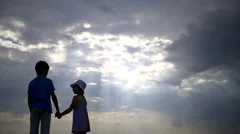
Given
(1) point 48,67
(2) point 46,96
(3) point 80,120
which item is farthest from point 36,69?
(3) point 80,120

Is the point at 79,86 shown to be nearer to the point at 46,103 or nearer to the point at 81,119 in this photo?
the point at 81,119

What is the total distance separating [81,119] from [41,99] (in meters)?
1.99

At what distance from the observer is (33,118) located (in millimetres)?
9727

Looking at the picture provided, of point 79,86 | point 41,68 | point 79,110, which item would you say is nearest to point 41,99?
point 41,68

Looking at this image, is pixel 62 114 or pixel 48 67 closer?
pixel 48 67

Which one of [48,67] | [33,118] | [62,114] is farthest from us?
[62,114]

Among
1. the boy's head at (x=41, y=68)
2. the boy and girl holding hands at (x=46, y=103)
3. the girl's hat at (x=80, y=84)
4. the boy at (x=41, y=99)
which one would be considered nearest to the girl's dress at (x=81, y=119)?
the boy and girl holding hands at (x=46, y=103)

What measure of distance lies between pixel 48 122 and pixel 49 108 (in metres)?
0.48

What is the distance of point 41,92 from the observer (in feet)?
32.9

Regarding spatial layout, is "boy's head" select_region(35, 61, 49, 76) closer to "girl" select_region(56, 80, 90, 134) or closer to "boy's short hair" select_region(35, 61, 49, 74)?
"boy's short hair" select_region(35, 61, 49, 74)

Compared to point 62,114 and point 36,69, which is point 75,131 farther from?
point 36,69

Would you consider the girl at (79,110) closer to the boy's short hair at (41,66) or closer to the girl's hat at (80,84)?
the girl's hat at (80,84)

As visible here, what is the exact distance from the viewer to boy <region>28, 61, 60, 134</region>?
9.72 metres

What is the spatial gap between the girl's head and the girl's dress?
253mm
